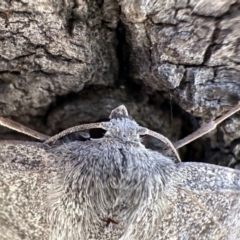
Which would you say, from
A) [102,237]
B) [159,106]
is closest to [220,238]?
[102,237]

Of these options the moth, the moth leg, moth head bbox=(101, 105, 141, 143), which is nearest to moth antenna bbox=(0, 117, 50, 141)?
the moth

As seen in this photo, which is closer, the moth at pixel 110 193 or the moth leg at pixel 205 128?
the moth at pixel 110 193

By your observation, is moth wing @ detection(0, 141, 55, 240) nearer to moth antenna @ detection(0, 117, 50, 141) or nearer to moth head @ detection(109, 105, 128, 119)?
moth antenna @ detection(0, 117, 50, 141)

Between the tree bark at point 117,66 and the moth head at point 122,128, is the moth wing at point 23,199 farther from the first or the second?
the moth head at point 122,128

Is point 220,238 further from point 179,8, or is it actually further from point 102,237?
point 179,8

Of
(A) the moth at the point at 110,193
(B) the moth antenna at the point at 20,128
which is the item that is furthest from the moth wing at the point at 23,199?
Result: (B) the moth antenna at the point at 20,128

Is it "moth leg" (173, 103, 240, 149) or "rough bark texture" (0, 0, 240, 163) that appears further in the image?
"moth leg" (173, 103, 240, 149)

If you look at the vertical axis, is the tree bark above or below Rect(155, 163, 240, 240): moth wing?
above
